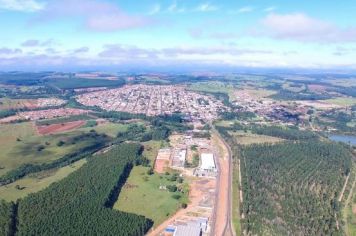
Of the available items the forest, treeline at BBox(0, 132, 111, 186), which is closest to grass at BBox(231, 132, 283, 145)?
the forest

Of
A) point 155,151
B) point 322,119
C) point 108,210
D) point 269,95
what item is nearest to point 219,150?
point 155,151

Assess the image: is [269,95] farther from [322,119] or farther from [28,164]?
[28,164]

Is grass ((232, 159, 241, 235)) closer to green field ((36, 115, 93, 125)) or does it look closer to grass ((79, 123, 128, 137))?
grass ((79, 123, 128, 137))

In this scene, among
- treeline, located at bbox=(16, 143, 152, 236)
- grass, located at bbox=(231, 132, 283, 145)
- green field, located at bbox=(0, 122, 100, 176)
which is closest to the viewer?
→ treeline, located at bbox=(16, 143, 152, 236)

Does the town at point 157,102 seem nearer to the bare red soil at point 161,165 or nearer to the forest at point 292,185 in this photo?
the forest at point 292,185

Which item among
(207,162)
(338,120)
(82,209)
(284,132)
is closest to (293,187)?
(207,162)

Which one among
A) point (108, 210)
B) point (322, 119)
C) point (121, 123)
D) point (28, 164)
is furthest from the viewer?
point (322, 119)
